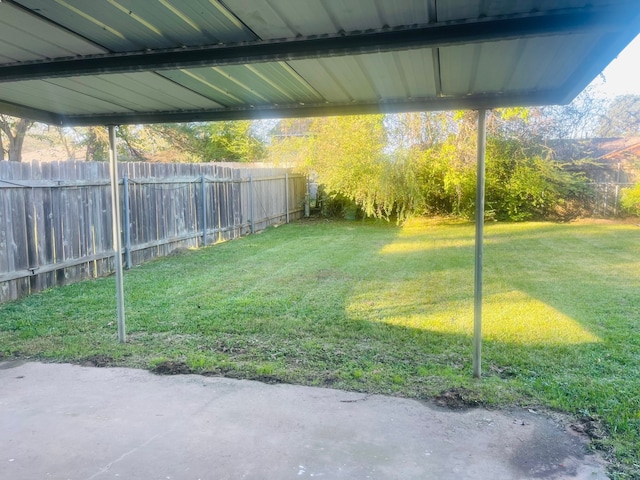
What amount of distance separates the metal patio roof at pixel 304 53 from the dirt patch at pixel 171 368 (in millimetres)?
2095

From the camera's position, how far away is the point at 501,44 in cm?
254

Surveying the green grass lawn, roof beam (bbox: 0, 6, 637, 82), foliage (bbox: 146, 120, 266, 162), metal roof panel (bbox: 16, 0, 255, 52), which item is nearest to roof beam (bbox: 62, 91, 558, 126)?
roof beam (bbox: 0, 6, 637, 82)

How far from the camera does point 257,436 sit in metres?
2.76

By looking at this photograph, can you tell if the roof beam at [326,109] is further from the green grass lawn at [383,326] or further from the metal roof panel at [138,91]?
the green grass lawn at [383,326]

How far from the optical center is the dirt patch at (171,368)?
374 cm

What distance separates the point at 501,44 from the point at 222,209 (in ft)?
33.5

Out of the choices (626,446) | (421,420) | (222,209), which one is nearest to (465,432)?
(421,420)

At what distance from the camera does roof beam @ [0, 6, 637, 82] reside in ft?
6.85

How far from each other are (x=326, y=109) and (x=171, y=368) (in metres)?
2.38

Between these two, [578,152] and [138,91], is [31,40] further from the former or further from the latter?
[578,152]

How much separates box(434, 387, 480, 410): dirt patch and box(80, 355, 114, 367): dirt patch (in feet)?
8.41

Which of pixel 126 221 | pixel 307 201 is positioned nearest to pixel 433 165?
pixel 307 201

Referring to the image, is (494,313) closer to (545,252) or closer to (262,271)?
(262,271)

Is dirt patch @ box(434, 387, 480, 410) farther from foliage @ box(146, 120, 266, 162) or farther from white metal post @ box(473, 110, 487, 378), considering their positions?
foliage @ box(146, 120, 266, 162)
